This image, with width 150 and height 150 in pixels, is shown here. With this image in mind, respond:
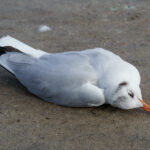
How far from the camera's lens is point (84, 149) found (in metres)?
2.25

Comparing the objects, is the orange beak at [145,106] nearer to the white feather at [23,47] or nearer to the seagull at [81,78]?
the seagull at [81,78]

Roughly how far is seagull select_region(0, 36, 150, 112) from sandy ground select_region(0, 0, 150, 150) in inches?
4.5

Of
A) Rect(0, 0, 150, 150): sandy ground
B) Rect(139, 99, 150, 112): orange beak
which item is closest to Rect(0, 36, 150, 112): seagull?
Rect(139, 99, 150, 112): orange beak

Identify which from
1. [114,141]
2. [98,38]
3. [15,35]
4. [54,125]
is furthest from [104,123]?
[15,35]

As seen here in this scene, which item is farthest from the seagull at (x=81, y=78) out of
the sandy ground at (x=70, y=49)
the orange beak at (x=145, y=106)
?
the sandy ground at (x=70, y=49)

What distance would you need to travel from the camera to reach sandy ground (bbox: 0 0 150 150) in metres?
2.33

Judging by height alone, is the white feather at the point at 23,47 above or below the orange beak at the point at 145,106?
above

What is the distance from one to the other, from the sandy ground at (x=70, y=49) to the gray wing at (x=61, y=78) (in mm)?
103

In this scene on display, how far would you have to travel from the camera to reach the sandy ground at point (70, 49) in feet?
7.65

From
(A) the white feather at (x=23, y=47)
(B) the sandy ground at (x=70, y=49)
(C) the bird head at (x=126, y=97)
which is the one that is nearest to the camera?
(B) the sandy ground at (x=70, y=49)

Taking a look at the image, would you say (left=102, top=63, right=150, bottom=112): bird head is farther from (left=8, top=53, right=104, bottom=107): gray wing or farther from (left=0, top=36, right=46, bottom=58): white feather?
(left=0, top=36, right=46, bottom=58): white feather

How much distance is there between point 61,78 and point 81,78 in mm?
156

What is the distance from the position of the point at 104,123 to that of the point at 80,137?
0.23 m

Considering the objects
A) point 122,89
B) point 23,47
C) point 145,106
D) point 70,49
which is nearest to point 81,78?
point 122,89
